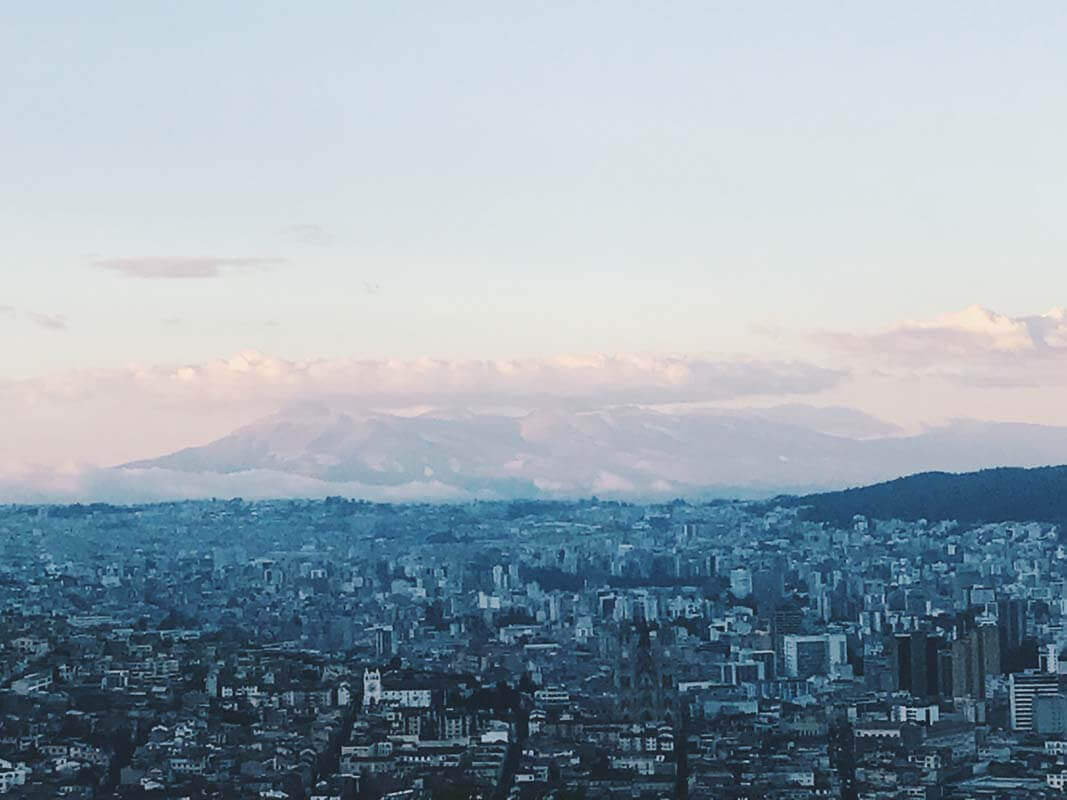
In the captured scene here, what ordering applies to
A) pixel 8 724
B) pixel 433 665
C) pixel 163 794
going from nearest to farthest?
pixel 163 794 → pixel 8 724 → pixel 433 665

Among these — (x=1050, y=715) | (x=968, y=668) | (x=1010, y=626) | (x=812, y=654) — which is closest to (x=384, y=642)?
(x=812, y=654)

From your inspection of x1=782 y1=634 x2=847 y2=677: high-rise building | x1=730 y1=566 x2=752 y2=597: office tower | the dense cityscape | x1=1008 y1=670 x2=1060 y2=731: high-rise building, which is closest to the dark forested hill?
the dense cityscape

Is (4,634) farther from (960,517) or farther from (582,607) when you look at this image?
(960,517)

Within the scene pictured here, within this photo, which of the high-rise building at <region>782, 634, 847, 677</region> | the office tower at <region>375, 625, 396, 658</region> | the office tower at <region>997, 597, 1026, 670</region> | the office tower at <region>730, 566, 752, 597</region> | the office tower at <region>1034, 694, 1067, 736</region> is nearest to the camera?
the office tower at <region>1034, 694, 1067, 736</region>

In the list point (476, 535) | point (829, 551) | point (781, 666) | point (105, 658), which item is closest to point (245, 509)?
point (476, 535)

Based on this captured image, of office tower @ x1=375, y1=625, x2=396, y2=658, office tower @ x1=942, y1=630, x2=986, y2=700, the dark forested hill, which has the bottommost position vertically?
office tower @ x1=942, y1=630, x2=986, y2=700

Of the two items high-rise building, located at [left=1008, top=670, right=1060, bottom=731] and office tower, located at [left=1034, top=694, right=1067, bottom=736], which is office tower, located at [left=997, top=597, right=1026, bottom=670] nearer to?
high-rise building, located at [left=1008, top=670, right=1060, bottom=731]
